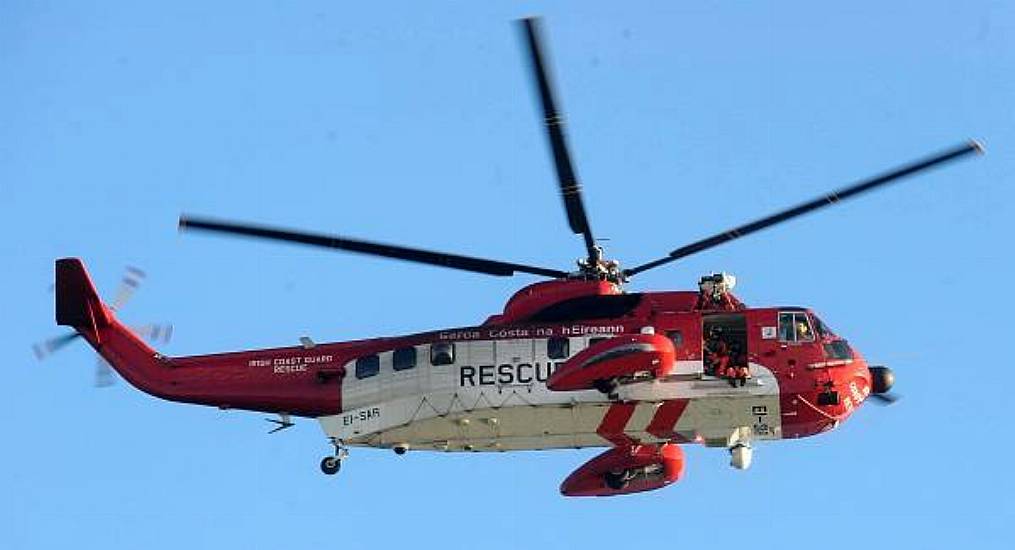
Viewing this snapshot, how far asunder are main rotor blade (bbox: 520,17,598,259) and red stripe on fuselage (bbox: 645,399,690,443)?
3.52 metres

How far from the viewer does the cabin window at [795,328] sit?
Result: 110 feet

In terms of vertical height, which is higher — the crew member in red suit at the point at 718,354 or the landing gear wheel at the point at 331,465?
the crew member in red suit at the point at 718,354

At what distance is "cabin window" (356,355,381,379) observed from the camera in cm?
3462

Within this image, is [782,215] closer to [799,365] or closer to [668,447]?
[799,365]

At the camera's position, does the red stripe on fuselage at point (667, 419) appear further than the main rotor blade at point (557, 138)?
Yes

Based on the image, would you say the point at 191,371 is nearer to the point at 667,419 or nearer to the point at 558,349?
the point at 558,349

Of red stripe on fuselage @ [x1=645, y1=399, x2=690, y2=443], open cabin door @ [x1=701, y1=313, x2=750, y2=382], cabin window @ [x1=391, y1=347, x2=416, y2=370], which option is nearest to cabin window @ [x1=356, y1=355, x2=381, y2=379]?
cabin window @ [x1=391, y1=347, x2=416, y2=370]

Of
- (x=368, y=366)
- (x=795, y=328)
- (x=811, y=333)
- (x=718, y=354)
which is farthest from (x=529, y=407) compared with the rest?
(x=811, y=333)

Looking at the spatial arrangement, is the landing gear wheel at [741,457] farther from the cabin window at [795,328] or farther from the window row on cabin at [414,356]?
the window row on cabin at [414,356]

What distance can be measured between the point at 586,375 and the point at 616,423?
1.54 m

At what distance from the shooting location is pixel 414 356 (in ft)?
112

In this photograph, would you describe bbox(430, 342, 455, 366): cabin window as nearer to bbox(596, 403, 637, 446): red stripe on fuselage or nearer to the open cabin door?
bbox(596, 403, 637, 446): red stripe on fuselage

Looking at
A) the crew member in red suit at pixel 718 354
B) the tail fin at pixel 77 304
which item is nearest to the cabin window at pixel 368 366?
the tail fin at pixel 77 304

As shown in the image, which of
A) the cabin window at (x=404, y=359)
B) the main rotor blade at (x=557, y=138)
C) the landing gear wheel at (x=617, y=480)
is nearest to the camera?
the main rotor blade at (x=557, y=138)
